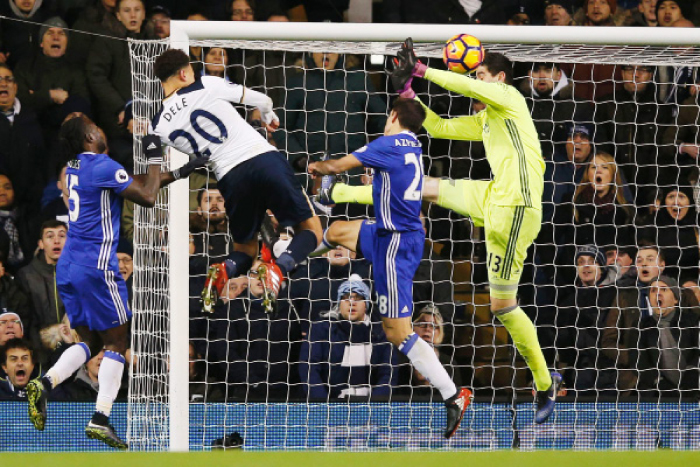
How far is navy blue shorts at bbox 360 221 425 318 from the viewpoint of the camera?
5.02 m

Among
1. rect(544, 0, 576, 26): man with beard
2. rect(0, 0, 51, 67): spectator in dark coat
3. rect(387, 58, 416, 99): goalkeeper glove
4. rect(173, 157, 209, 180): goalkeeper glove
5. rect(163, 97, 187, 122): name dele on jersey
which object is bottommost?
rect(173, 157, 209, 180): goalkeeper glove

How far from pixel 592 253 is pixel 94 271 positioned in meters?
2.56

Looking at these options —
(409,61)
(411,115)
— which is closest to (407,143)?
(411,115)

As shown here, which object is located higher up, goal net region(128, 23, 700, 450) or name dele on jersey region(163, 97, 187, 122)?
name dele on jersey region(163, 97, 187, 122)

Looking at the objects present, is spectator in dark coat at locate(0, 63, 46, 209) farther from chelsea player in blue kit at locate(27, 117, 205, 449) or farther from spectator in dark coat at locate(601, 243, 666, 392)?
spectator in dark coat at locate(601, 243, 666, 392)

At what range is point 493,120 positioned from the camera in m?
4.95

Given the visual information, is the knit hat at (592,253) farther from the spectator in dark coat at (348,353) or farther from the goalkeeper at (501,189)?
the spectator in dark coat at (348,353)

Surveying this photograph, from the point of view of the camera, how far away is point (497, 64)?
497 centimetres

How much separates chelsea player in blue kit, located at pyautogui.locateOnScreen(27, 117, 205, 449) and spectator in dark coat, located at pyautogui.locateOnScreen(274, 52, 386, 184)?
0.94 meters

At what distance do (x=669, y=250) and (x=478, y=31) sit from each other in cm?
170

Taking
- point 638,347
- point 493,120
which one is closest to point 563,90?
point 493,120

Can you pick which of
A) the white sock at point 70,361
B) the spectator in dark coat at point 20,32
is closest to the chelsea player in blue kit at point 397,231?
the white sock at point 70,361

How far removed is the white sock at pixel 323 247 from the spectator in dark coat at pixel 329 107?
58 cm

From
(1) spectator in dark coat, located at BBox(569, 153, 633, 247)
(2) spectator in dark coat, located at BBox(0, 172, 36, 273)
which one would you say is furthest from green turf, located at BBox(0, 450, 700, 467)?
(2) spectator in dark coat, located at BBox(0, 172, 36, 273)
